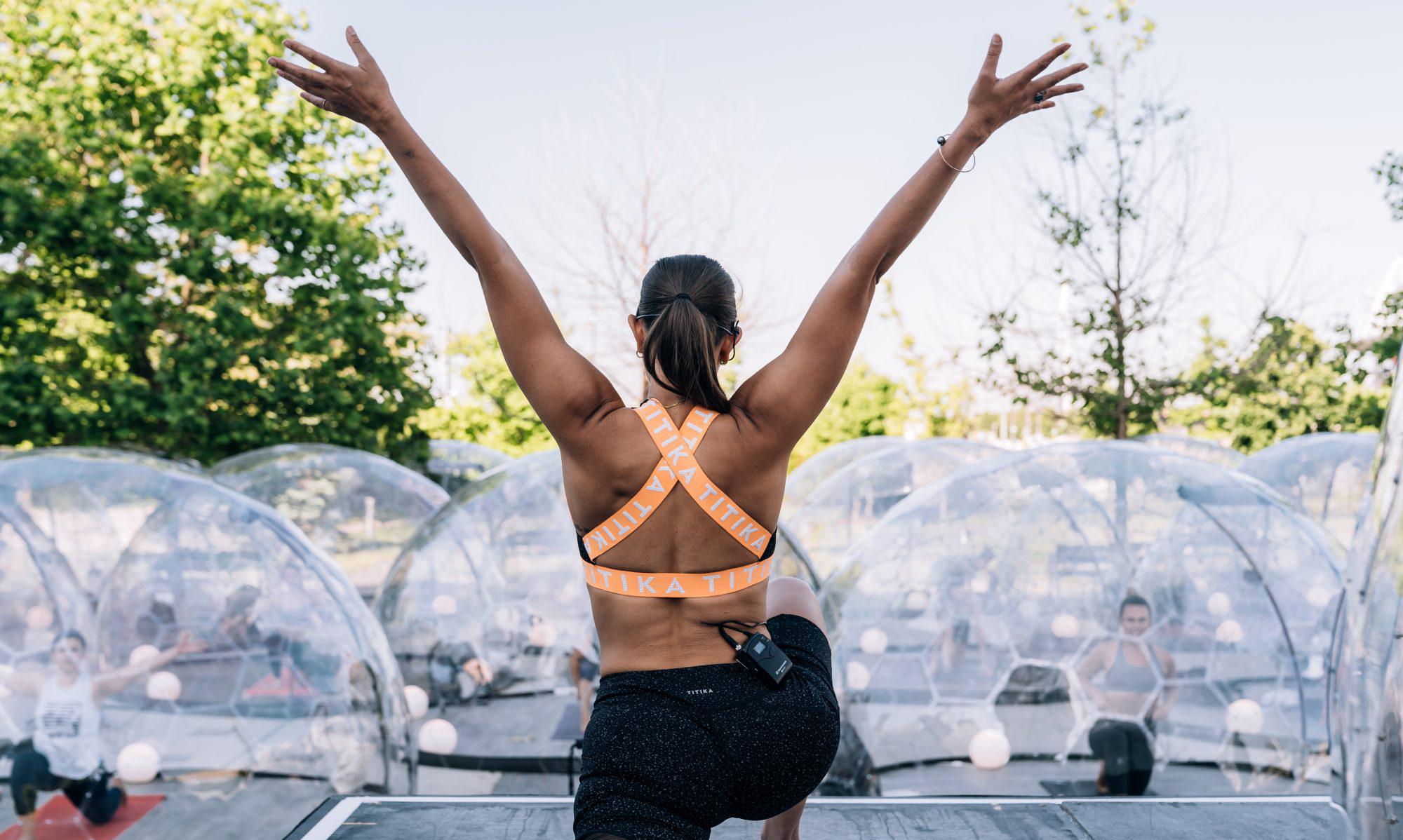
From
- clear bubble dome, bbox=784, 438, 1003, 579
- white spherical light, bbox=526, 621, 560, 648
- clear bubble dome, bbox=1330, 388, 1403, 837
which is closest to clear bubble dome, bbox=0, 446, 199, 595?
white spherical light, bbox=526, 621, 560, 648

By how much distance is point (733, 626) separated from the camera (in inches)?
81.8

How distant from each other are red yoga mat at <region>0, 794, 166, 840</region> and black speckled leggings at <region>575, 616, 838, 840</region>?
300 centimetres

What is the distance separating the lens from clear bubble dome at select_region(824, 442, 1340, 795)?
516cm

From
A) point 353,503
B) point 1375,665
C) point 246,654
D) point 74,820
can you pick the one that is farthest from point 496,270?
point 353,503

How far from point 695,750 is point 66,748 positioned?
3.38 metres

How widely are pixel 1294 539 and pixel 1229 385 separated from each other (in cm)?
672

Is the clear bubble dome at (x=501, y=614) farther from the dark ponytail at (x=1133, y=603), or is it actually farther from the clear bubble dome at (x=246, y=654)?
the dark ponytail at (x=1133, y=603)

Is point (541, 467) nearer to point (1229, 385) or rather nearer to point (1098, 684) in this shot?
point (1098, 684)

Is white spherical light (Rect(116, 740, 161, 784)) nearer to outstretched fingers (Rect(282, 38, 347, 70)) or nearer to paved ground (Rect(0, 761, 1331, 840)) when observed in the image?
paved ground (Rect(0, 761, 1331, 840))

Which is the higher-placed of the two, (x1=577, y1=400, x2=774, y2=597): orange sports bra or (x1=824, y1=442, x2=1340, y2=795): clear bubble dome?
(x1=577, y1=400, x2=774, y2=597): orange sports bra

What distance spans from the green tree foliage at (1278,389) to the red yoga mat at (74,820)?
11164 mm

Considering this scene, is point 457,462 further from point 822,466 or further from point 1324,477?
point 1324,477

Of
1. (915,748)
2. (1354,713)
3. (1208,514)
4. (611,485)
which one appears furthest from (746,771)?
(1208,514)

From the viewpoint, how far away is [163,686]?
168 inches
